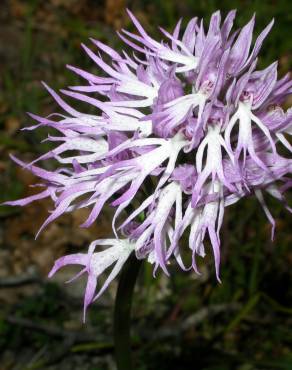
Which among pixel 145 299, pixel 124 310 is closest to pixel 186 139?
pixel 124 310

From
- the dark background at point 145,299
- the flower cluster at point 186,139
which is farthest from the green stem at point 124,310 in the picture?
the dark background at point 145,299

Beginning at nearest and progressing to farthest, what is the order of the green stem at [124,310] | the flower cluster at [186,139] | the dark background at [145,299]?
1. the flower cluster at [186,139]
2. the green stem at [124,310]
3. the dark background at [145,299]

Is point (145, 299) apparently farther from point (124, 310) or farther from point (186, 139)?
point (186, 139)

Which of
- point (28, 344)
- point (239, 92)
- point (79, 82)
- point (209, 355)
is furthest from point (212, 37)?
point (79, 82)

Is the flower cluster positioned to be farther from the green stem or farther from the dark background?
the dark background

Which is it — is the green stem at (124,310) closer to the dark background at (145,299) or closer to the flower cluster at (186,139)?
the flower cluster at (186,139)

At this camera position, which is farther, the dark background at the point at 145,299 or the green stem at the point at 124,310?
the dark background at the point at 145,299
